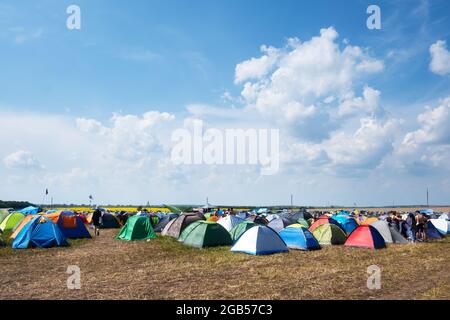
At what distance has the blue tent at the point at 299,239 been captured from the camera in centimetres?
1850

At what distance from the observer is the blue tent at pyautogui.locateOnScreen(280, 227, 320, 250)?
18.5 m

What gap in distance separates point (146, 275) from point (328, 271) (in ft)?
20.2

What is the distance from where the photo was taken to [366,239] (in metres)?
19.9

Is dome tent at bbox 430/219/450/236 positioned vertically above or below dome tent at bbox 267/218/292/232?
below

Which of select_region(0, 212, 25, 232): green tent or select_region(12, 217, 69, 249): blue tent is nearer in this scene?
select_region(12, 217, 69, 249): blue tent

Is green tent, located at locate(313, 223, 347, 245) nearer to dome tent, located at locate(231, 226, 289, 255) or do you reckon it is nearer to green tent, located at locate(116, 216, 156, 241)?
dome tent, located at locate(231, 226, 289, 255)

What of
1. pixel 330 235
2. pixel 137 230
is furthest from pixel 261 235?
pixel 137 230

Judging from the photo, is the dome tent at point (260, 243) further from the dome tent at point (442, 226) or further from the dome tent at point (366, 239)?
the dome tent at point (442, 226)

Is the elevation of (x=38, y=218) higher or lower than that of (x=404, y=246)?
higher

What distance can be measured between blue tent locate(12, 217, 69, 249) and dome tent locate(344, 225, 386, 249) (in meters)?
15.4

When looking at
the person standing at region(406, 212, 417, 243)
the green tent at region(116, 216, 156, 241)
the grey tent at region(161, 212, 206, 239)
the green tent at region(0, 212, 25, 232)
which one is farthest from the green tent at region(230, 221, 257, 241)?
the green tent at region(0, 212, 25, 232)
